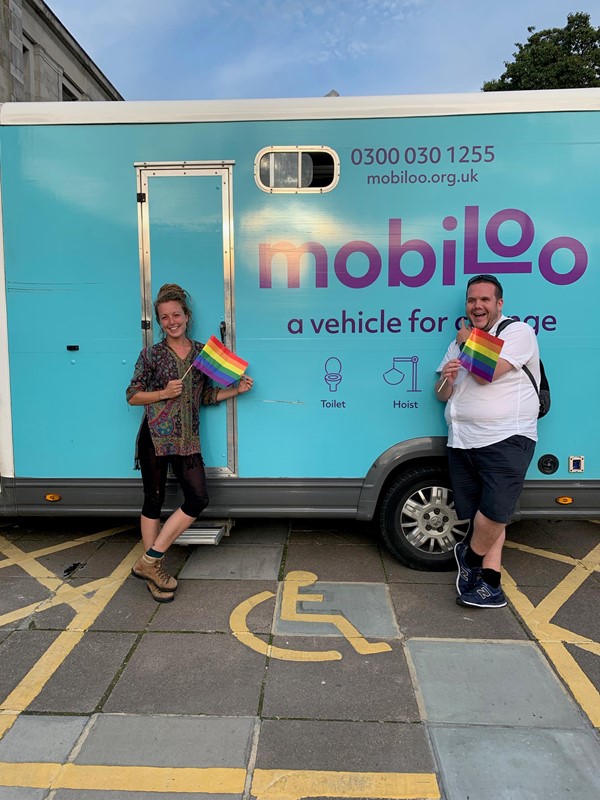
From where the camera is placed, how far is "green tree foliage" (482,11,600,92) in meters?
18.9

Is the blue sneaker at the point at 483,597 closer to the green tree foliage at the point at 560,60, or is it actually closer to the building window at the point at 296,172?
the building window at the point at 296,172

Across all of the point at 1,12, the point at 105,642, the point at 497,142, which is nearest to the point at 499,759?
the point at 105,642

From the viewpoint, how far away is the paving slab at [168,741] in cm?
219

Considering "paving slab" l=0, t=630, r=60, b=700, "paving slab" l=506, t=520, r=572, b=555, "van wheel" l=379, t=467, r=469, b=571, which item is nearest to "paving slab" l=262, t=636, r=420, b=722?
"van wheel" l=379, t=467, r=469, b=571

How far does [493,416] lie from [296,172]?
1872mm

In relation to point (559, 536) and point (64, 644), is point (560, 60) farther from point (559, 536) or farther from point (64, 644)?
point (64, 644)

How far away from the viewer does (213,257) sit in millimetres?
3443

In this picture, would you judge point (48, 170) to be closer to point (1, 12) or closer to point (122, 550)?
point (122, 550)

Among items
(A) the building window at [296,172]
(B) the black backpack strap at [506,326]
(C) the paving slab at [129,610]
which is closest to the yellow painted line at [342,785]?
(C) the paving slab at [129,610]

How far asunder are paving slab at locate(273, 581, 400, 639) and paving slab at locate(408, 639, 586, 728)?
0.78ft

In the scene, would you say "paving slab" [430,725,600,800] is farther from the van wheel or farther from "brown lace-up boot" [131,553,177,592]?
"brown lace-up boot" [131,553,177,592]

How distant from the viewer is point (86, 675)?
2.74m

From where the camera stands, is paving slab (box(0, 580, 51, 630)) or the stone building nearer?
paving slab (box(0, 580, 51, 630))

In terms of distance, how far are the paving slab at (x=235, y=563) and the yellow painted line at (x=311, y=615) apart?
0.17 meters
